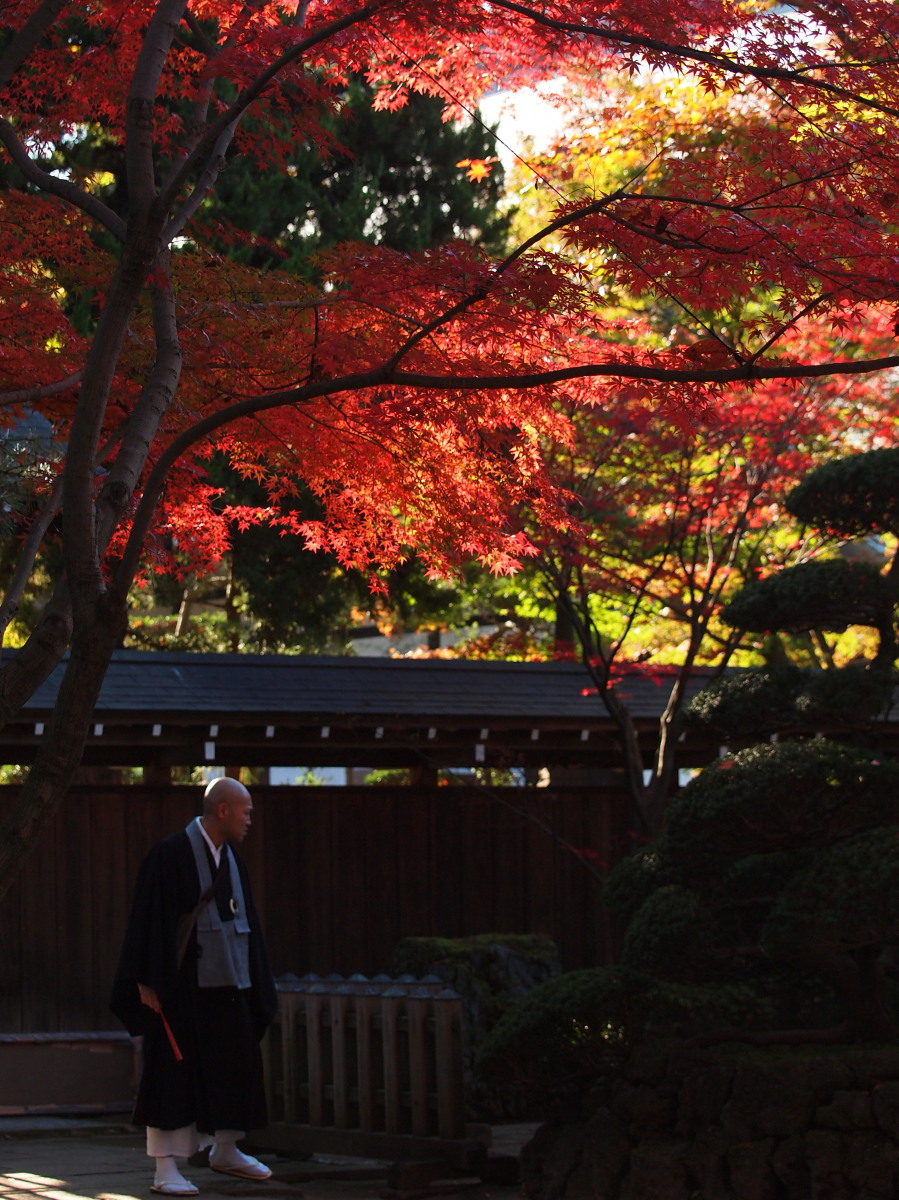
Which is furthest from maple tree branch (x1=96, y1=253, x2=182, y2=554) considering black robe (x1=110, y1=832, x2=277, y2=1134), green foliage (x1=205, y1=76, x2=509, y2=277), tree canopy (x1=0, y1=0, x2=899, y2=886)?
green foliage (x1=205, y1=76, x2=509, y2=277)

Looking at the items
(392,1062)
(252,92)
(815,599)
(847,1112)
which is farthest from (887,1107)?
(252,92)

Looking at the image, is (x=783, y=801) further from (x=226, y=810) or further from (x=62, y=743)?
(x=62, y=743)

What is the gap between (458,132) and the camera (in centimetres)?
1653

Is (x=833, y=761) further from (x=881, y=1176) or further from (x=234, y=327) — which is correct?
(x=234, y=327)

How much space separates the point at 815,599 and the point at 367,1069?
3.40 metres

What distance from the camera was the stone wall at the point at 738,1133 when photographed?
20.0ft

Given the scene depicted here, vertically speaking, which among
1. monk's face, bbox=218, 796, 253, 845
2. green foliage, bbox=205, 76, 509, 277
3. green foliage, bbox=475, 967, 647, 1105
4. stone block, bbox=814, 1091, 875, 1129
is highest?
green foliage, bbox=205, 76, 509, 277

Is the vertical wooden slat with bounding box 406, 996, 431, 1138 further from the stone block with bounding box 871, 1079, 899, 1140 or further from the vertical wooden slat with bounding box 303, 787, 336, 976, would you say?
the vertical wooden slat with bounding box 303, 787, 336, 976

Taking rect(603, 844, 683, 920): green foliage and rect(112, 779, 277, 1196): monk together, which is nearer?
rect(112, 779, 277, 1196): monk

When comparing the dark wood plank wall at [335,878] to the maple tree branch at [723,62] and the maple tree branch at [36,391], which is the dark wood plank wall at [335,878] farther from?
the maple tree branch at [723,62]

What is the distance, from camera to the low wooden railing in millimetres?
6867

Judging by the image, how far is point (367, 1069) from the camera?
703cm

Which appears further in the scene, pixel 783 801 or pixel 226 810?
pixel 783 801

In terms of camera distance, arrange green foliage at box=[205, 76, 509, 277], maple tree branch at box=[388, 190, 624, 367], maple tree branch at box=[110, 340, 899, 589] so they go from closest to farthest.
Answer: maple tree branch at box=[110, 340, 899, 589]
maple tree branch at box=[388, 190, 624, 367]
green foliage at box=[205, 76, 509, 277]
